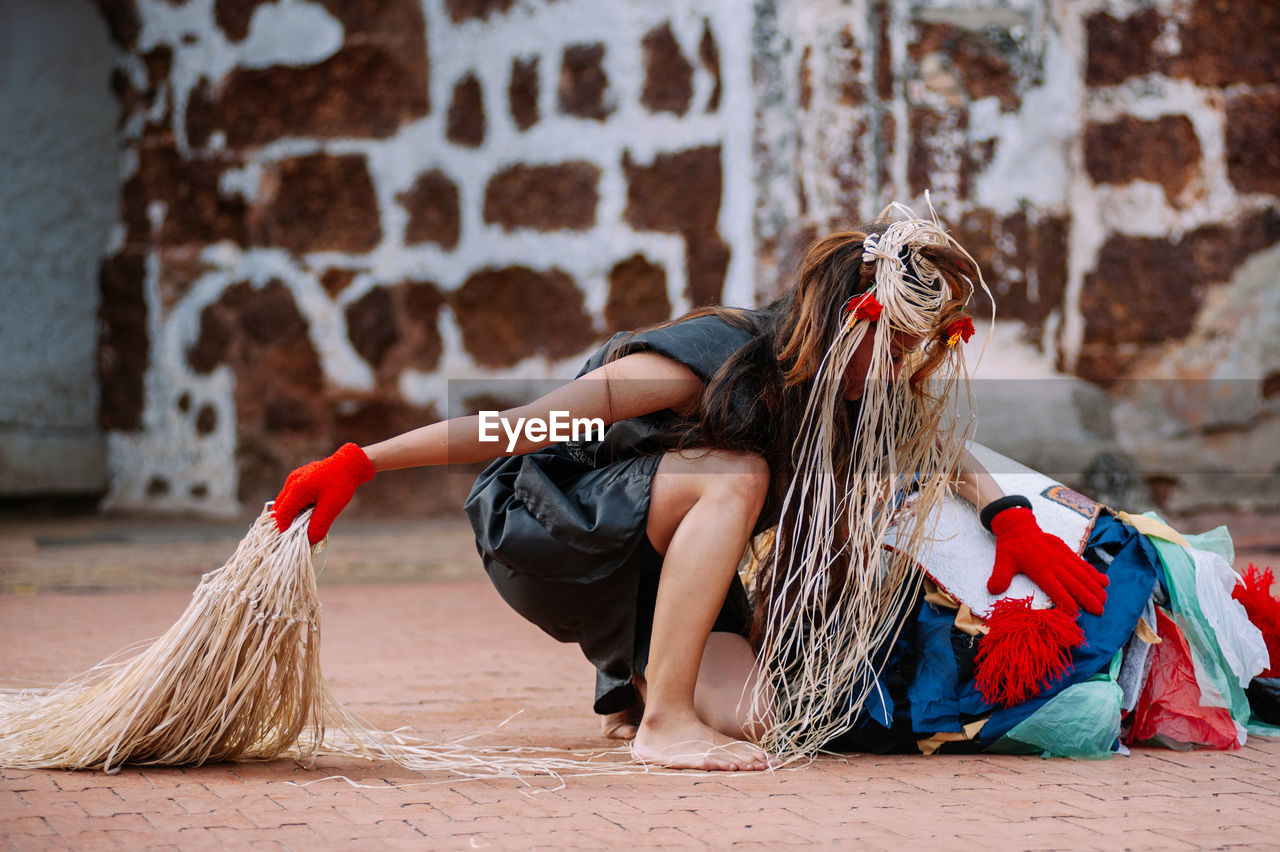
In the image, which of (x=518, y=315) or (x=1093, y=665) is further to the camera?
(x=518, y=315)

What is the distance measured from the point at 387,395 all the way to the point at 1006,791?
3.97m

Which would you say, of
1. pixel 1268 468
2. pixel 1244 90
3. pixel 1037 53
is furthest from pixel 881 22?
pixel 1268 468

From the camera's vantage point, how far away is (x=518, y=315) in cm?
547

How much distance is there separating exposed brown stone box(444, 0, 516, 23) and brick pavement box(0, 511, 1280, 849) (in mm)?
3485

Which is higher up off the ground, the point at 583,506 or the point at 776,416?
the point at 776,416

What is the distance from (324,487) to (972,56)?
10.8 ft

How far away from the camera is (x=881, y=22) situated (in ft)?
14.7

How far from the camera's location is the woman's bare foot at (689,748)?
2141 millimetres

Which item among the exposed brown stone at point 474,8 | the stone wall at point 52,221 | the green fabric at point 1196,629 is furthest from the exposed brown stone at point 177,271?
the green fabric at point 1196,629

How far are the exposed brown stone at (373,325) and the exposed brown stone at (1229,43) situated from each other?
3288mm

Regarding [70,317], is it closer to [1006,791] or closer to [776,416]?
[776,416]

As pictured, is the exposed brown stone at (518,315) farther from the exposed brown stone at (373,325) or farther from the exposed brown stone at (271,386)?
the exposed brown stone at (271,386)

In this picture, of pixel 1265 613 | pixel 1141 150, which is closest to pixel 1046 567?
pixel 1265 613

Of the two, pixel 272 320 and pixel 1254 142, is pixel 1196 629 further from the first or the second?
pixel 272 320
